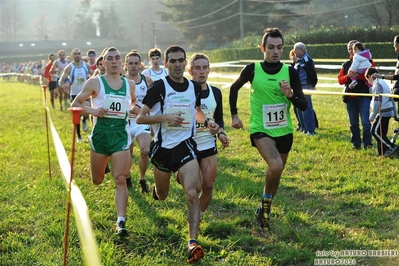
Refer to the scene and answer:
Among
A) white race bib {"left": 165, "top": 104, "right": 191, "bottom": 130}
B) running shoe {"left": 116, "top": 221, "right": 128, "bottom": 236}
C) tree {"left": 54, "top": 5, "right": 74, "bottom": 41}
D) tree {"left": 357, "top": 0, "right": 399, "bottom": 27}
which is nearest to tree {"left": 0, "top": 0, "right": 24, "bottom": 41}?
tree {"left": 54, "top": 5, "right": 74, "bottom": 41}

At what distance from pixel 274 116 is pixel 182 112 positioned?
3.78ft

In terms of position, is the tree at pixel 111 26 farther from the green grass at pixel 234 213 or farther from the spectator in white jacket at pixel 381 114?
the spectator in white jacket at pixel 381 114

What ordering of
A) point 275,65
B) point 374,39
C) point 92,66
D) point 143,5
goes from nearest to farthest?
point 275,65 < point 92,66 < point 374,39 < point 143,5

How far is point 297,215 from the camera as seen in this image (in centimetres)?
652

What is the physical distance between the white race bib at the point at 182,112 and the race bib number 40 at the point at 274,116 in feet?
3.23

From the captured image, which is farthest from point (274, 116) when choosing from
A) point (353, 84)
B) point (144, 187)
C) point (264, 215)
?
point (353, 84)

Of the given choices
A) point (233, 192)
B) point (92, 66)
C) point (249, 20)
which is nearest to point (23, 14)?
point (249, 20)

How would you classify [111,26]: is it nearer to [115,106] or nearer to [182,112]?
[115,106]

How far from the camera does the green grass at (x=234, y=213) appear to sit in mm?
5445

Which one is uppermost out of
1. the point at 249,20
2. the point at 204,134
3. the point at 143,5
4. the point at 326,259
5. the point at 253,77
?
the point at 143,5

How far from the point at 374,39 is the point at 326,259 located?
32887 millimetres

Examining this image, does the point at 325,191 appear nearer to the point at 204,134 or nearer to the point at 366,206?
the point at 366,206

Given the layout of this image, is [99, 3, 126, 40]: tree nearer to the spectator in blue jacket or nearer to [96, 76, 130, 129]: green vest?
the spectator in blue jacket

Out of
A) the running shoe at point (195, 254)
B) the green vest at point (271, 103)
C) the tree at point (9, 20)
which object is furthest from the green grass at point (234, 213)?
the tree at point (9, 20)
